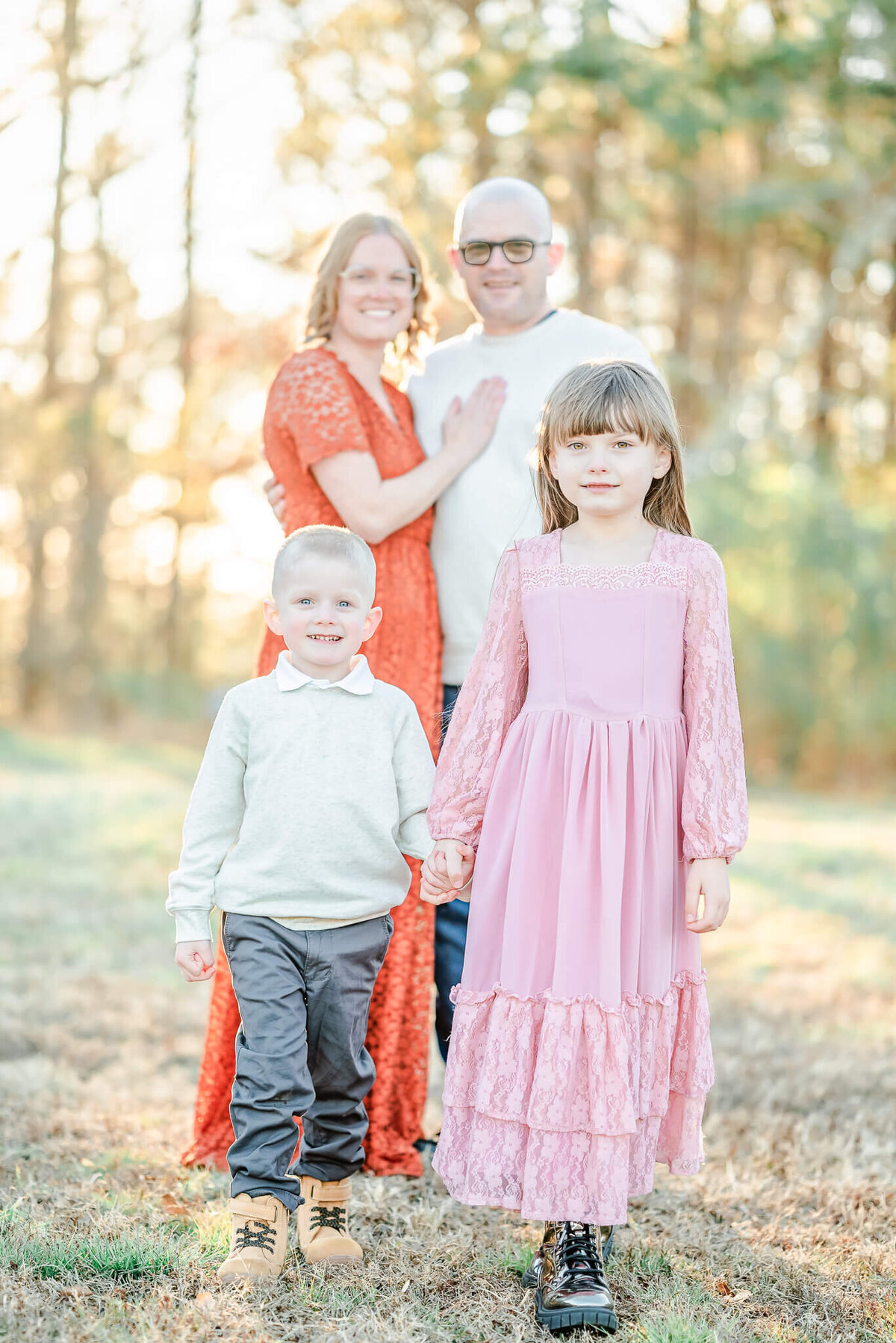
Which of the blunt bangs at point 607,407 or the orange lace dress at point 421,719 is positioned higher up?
the blunt bangs at point 607,407

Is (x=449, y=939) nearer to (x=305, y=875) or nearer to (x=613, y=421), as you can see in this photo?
(x=305, y=875)

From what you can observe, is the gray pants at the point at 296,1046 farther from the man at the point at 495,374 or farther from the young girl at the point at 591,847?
the man at the point at 495,374

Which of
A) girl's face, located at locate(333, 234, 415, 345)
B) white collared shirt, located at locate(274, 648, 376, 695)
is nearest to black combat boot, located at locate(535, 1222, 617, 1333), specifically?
white collared shirt, located at locate(274, 648, 376, 695)

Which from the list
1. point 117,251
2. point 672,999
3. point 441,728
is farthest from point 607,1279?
point 117,251

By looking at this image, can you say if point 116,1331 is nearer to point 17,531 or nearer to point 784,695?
point 784,695

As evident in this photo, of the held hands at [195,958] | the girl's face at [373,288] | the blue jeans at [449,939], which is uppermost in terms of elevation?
the girl's face at [373,288]

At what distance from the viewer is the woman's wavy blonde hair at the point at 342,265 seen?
2.91m

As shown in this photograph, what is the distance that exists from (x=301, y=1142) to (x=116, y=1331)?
0.51 metres

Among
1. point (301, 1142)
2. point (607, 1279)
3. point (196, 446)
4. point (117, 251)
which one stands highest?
point (117, 251)

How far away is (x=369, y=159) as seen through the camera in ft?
45.1

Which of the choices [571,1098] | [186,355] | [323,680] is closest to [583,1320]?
[571,1098]

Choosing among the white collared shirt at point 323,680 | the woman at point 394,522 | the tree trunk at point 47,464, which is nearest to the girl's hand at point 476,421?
the woman at point 394,522

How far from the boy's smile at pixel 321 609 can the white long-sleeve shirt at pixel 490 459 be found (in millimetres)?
525

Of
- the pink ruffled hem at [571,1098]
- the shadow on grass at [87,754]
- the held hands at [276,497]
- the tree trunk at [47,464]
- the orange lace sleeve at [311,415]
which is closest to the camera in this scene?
the pink ruffled hem at [571,1098]
